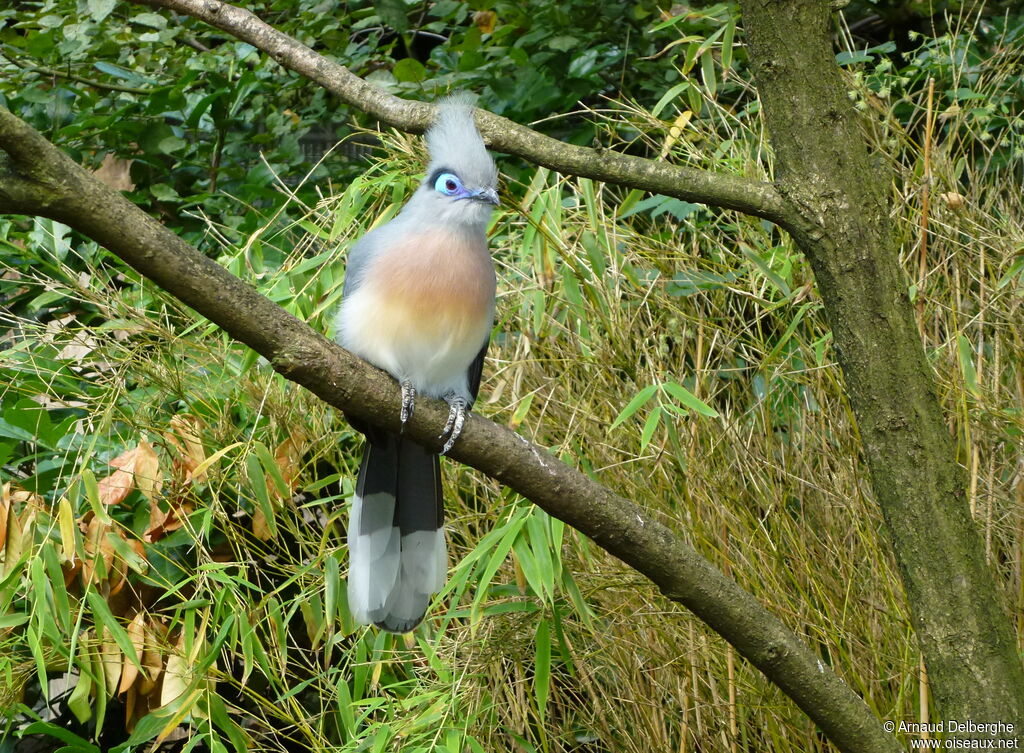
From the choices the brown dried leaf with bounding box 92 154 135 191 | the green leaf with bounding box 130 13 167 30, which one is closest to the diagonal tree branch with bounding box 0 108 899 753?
the brown dried leaf with bounding box 92 154 135 191

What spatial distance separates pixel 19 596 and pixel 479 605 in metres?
1.00

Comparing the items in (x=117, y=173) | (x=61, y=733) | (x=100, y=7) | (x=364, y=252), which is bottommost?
(x=61, y=733)

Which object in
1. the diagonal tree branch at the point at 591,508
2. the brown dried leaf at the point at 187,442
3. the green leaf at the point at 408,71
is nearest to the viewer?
the diagonal tree branch at the point at 591,508

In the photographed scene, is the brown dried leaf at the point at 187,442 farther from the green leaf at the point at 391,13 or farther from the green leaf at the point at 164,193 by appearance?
the green leaf at the point at 391,13

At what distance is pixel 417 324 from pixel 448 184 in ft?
0.91

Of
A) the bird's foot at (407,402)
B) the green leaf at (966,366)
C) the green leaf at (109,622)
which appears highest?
the green leaf at (966,366)

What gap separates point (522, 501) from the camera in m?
2.06

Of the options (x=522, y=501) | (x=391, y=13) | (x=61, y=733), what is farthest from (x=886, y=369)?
(x=391, y=13)

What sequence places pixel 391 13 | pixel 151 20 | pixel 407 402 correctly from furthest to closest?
1. pixel 151 20
2. pixel 391 13
3. pixel 407 402

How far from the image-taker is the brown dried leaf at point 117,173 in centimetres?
353

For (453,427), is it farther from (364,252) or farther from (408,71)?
(408,71)

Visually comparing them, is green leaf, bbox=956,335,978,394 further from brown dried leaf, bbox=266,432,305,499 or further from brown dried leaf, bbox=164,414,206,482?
brown dried leaf, bbox=164,414,206,482

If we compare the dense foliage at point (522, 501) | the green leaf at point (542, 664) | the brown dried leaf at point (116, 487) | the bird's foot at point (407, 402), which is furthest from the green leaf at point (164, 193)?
the green leaf at point (542, 664)

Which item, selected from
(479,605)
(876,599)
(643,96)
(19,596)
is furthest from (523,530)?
(643,96)
